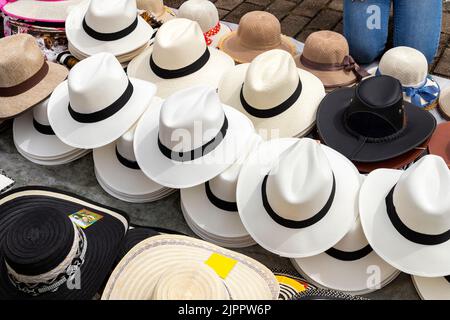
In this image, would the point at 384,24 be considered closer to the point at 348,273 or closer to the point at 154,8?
the point at 154,8

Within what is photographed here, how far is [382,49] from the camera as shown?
321 centimetres

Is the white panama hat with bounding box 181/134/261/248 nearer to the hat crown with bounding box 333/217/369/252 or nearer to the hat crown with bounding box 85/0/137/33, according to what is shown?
the hat crown with bounding box 333/217/369/252

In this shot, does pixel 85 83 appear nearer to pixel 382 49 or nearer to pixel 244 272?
pixel 244 272

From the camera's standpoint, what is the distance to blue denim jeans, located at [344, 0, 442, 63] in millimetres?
3096

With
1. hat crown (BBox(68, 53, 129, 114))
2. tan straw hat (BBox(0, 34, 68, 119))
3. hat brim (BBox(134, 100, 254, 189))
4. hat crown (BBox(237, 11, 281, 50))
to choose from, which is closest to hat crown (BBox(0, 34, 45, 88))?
tan straw hat (BBox(0, 34, 68, 119))

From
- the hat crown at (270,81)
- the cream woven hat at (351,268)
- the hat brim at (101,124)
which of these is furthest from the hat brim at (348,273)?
the hat brim at (101,124)

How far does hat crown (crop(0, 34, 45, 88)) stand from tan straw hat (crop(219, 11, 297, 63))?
115 centimetres

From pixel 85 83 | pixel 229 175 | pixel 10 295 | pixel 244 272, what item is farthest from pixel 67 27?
pixel 244 272

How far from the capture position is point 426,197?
5.24 ft

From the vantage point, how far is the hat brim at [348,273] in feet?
5.88

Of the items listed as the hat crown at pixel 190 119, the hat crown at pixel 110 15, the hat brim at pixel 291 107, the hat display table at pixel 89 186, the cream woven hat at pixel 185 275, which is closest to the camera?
the cream woven hat at pixel 185 275

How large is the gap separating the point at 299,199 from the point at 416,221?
403 millimetres

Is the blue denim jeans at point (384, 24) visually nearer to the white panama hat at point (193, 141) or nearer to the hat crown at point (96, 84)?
the white panama hat at point (193, 141)

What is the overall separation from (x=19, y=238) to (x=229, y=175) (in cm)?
82
